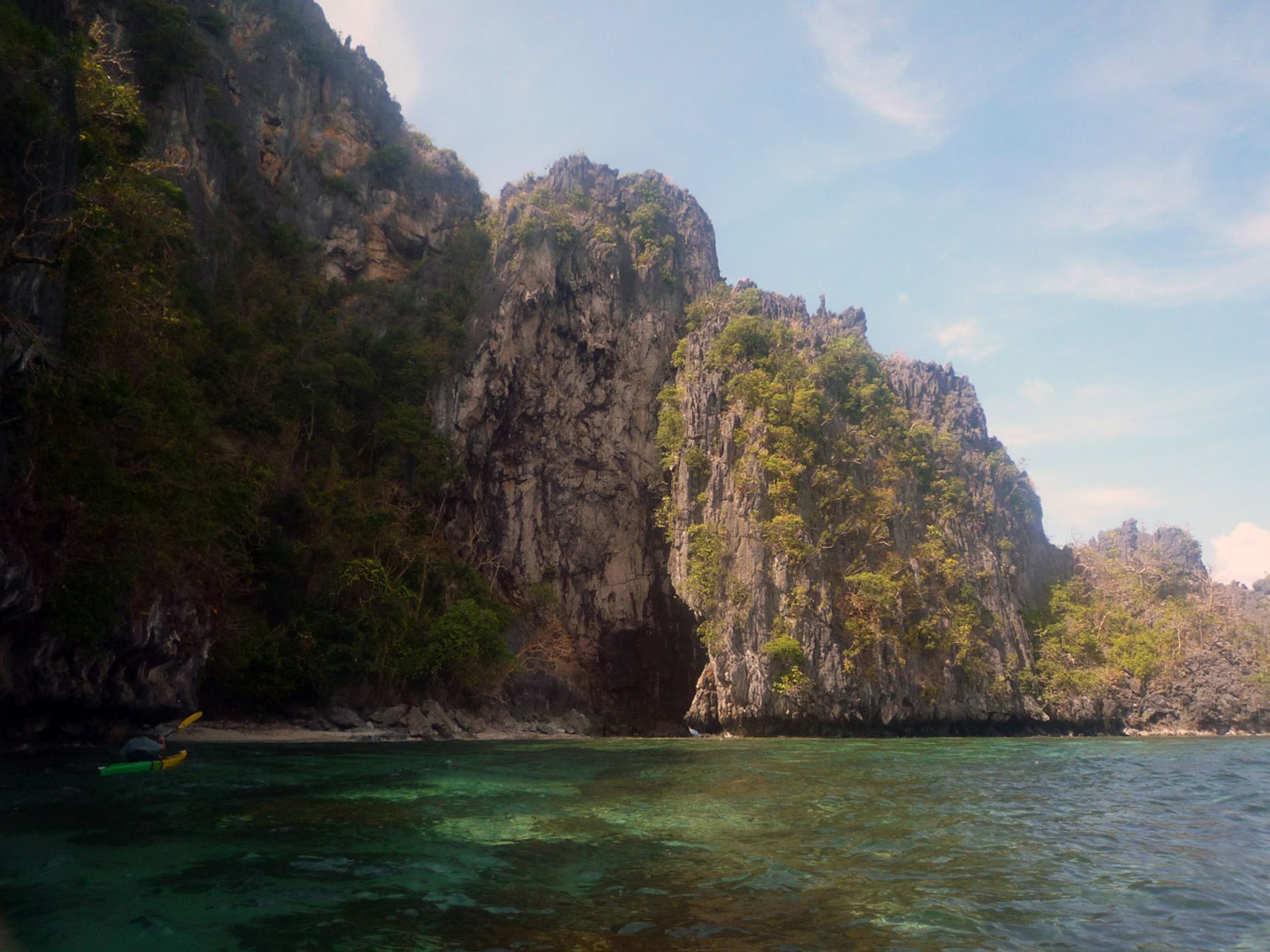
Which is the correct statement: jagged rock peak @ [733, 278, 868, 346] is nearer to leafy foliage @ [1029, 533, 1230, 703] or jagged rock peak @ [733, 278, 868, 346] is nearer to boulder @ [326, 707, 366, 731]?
leafy foliage @ [1029, 533, 1230, 703]

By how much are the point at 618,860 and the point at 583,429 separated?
3487 centimetres

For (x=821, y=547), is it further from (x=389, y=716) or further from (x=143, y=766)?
(x=143, y=766)

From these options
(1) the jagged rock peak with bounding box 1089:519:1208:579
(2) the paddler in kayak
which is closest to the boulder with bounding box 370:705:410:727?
(2) the paddler in kayak

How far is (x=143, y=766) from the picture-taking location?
13.9 metres

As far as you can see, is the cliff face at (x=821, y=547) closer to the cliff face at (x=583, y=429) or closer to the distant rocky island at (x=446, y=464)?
the distant rocky island at (x=446, y=464)

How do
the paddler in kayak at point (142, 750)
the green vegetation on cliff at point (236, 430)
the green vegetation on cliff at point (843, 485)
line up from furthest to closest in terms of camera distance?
the green vegetation on cliff at point (843, 485) < the green vegetation on cliff at point (236, 430) < the paddler in kayak at point (142, 750)

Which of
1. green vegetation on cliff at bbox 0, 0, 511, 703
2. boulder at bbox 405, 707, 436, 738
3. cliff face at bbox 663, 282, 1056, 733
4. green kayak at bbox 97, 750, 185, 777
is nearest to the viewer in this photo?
green kayak at bbox 97, 750, 185, 777

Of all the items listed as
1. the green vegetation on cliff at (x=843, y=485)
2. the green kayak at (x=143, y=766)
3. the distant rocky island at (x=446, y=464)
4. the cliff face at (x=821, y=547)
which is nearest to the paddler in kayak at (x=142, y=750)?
the green kayak at (x=143, y=766)

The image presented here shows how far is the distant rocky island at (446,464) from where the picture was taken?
15.0m

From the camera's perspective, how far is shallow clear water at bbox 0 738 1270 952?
6148 mm

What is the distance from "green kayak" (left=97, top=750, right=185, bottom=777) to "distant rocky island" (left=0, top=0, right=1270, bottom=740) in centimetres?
249

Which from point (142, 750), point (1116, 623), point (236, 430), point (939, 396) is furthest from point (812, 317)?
point (142, 750)

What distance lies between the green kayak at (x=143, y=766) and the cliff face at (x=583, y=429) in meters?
23.1

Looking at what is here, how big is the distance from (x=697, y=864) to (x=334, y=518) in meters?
23.9
